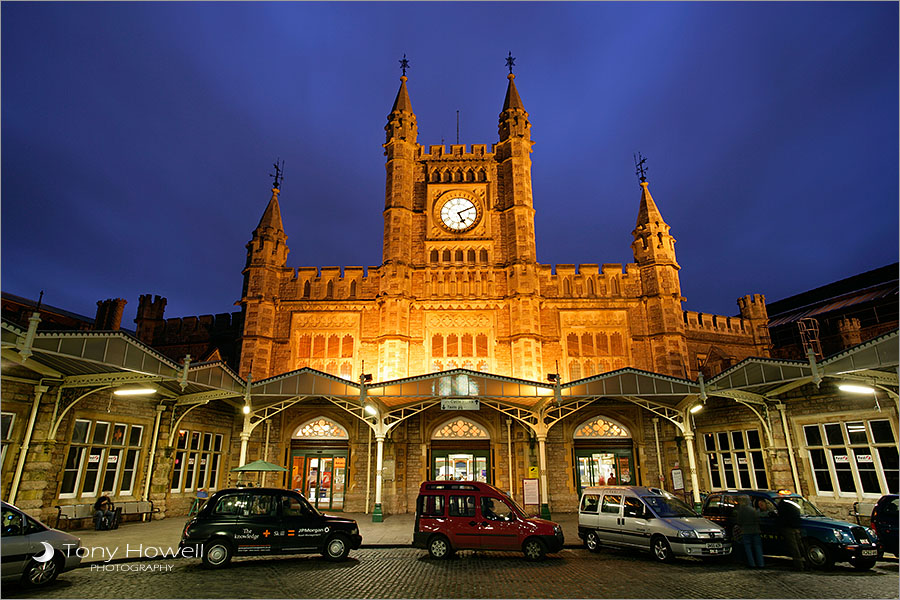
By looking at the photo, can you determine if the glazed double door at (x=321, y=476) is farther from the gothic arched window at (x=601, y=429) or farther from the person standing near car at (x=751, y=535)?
the person standing near car at (x=751, y=535)

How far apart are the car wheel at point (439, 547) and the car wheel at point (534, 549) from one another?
175 centimetres

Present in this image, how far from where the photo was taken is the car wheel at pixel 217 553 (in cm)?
1030

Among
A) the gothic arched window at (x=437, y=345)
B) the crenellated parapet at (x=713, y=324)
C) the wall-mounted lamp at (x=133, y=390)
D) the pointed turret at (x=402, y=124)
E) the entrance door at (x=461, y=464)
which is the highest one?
the pointed turret at (x=402, y=124)

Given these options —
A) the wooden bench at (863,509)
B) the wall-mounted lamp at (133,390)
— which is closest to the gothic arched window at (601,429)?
the wooden bench at (863,509)

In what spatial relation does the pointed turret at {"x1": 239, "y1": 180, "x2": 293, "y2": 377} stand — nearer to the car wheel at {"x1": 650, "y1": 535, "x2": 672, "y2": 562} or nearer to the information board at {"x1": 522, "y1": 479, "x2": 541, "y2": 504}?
the information board at {"x1": 522, "y1": 479, "x2": 541, "y2": 504}

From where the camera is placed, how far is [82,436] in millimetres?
15977

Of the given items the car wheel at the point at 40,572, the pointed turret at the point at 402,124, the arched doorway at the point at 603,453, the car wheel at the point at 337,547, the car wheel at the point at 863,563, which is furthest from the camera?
the pointed turret at the point at 402,124

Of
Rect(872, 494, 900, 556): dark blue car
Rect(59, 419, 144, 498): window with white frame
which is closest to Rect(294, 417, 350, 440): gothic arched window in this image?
Rect(59, 419, 144, 498): window with white frame

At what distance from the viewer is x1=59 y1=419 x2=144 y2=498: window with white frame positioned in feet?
51.5

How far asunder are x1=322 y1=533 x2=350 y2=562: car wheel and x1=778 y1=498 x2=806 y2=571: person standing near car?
9.35 m

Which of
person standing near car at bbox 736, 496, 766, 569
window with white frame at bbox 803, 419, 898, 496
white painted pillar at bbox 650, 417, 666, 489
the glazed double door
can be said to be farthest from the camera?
the glazed double door

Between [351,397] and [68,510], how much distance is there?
8.91 meters

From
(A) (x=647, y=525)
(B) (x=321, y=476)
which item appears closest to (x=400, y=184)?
(B) (x=321, y=476)

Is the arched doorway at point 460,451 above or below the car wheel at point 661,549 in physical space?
above
